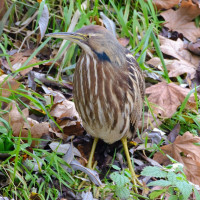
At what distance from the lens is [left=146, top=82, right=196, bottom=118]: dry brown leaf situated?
158 inches

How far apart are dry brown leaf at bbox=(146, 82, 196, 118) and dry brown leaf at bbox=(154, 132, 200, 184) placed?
1.12 ft

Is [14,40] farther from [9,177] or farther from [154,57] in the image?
[9,177]

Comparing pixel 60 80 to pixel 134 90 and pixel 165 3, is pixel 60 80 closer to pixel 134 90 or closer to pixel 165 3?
pixel 134 90

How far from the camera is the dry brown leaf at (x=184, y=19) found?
201 inches

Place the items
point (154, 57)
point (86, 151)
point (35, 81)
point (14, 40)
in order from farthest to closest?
point (154, 57), point (14, 40), point (35, 81), point (86, 151)

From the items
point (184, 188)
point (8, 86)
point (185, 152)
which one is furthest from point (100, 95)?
point (185, 152)

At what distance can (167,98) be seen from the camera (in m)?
4.12

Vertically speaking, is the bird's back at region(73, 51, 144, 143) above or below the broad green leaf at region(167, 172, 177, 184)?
above

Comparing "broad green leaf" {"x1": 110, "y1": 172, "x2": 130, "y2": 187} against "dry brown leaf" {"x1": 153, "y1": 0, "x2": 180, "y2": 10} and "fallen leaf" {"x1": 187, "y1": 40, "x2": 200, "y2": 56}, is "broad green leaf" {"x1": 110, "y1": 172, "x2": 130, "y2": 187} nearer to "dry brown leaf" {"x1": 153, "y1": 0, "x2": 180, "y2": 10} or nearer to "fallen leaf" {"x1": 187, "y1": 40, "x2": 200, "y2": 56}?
"fallen leaf" {"x1": 187, "y1": 40, "x2": 200, "y2": 56}

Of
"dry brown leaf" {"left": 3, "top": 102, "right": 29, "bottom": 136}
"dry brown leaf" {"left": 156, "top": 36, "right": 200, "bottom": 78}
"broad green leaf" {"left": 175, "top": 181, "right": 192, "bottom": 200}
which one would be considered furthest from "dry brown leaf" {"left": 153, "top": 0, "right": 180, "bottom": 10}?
"broad green leaf" {"left": 175, "top": 181, "right": 192, "bottom": 200}

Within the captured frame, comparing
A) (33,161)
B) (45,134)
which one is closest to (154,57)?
(45,134)

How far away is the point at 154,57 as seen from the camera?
4672 mm

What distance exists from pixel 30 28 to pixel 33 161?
1808mm

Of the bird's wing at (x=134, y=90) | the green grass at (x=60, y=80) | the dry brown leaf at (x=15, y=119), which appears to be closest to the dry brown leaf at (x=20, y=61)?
the green grass at (x=60, y=80)
